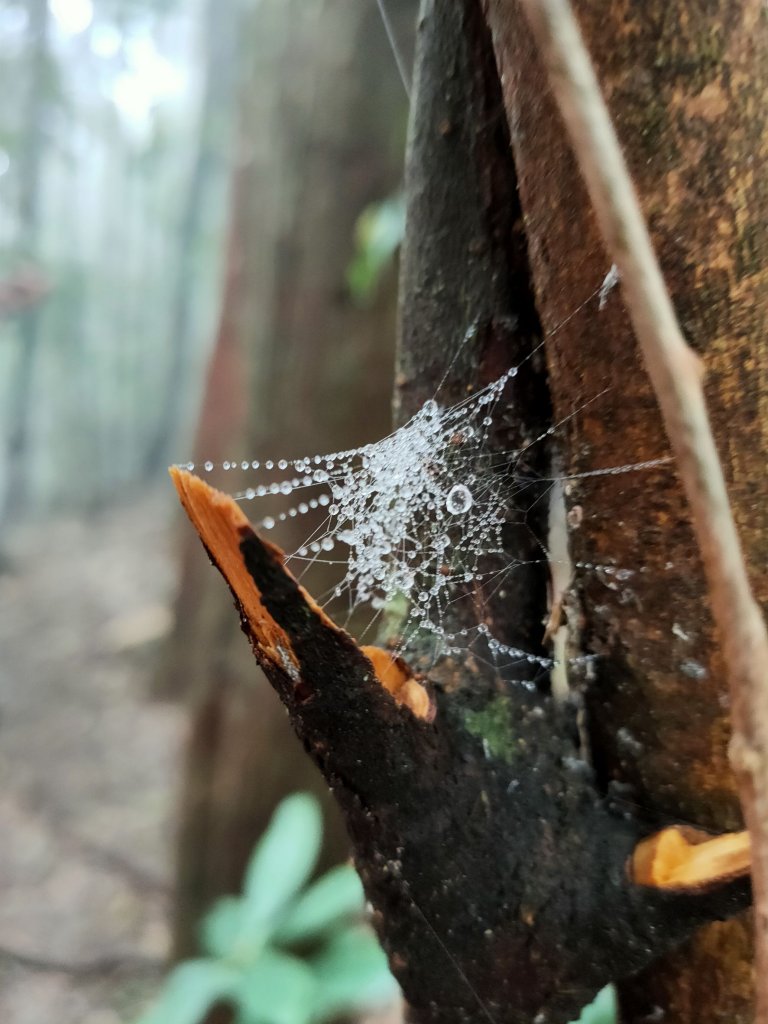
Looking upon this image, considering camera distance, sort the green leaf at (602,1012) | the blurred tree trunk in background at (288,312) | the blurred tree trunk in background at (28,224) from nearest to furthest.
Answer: the green leaf at (602,1012)
the blurred tree trunk in background at (288,312)
the blurred tree trunk in background at (28,224)

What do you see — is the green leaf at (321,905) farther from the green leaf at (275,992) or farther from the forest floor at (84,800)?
the forest floor at (84,800)

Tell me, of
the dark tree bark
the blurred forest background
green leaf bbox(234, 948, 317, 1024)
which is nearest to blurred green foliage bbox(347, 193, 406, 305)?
the blurred forest background

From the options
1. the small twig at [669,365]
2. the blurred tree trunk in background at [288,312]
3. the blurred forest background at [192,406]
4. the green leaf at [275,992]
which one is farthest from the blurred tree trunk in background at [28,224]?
the small twig at [669,365]

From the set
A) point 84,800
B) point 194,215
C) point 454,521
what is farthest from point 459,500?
point 194,215

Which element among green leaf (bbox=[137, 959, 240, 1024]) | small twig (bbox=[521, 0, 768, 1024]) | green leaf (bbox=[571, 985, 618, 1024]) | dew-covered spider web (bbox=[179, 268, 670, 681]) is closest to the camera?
small twig (bbox=[521, 0, 768, 1024])

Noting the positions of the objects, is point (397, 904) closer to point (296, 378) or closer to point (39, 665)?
point (296, 378)

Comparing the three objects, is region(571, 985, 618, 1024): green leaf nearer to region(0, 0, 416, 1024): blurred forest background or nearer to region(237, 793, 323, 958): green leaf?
region(237, 793, 323, 958): green leaf

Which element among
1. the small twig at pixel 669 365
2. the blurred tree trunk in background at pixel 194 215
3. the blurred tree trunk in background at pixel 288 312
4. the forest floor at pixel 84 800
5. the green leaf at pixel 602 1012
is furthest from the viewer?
the blurred tree trunk in background at pixel 194 215
